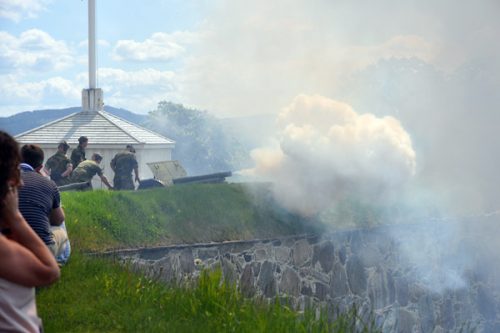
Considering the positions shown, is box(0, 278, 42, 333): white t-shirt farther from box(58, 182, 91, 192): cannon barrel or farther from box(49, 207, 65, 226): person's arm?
box(58, 182, 91, 192): cannon barrel

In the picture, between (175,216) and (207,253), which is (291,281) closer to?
(207,253)

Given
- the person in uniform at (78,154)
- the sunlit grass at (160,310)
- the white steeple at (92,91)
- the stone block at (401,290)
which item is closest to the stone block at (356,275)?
the stone block at (401,290)

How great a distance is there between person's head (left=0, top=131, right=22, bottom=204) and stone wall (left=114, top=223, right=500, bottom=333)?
10672 millimetres

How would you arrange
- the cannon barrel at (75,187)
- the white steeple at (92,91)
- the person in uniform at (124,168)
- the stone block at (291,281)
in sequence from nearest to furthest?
1. the cannon barrel at (75,187)
2. the stone block at (291,281)
3. the person in uniform at (124,168)
4. the white steeple at (92,91)

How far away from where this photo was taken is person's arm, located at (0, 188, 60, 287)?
14.6 feet

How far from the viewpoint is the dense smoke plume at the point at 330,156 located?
801 inches

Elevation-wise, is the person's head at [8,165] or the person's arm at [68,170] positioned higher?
the person's arm at [68,170]

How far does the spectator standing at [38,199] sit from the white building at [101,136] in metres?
13.4

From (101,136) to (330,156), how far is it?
7.18 meters

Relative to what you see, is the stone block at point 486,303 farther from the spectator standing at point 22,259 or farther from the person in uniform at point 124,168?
the spectator standing at point 22,259

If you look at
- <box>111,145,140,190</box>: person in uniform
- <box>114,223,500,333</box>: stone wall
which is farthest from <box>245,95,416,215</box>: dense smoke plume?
<box>111,145,140,190</box>: person in uniform

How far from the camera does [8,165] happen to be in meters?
4.59

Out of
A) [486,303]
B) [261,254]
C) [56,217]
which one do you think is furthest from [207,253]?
[486,303]

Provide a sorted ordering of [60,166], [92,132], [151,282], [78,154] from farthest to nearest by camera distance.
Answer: [92,132]
[78,154]
[60,166]
[151,282]
